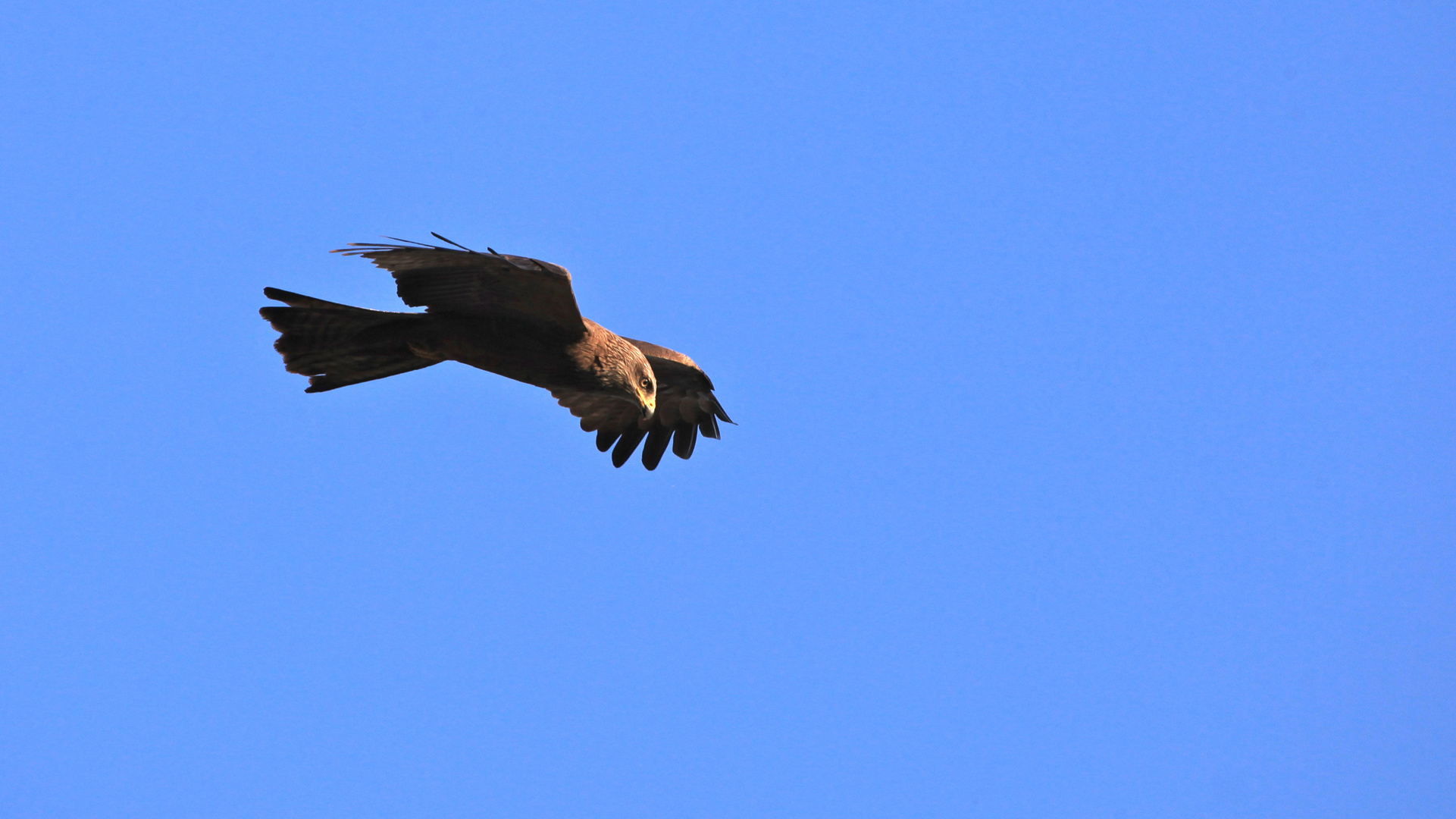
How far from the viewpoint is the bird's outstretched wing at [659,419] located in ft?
39.6

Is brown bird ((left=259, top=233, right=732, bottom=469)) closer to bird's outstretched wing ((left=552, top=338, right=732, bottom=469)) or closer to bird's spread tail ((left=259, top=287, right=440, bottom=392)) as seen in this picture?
bird's spread tail ((left=259, top=287, right=440, bottom=392))

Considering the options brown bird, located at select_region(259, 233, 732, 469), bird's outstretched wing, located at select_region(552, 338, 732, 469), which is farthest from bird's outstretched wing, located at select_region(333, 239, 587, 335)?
bird's outstretched wing, located at select_region(552, 338, 732, 469)

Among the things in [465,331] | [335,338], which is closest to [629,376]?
[465,331]

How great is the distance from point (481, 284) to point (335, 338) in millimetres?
1285

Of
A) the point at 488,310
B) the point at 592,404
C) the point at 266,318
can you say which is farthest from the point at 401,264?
the point at 592,404

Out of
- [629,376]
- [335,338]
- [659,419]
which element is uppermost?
[659,419]

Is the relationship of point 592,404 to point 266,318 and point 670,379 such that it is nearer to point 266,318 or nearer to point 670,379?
point 670,379

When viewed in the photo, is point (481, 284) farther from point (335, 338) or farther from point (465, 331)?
point (335, 338)

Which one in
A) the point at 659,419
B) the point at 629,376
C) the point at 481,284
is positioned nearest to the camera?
the point at 481,284

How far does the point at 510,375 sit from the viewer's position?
9.80 meters

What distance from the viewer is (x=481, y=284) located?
9.07 metres

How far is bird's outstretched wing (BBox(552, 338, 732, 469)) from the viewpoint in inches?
476

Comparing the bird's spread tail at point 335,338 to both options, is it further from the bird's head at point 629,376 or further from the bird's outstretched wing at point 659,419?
the bird's outstretched wing at point 659,419

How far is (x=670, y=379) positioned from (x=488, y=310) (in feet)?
9.90
